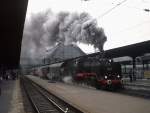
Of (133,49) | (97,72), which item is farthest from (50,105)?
(133,49)

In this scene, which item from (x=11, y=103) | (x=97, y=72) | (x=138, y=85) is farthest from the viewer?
(x=138, y=85)

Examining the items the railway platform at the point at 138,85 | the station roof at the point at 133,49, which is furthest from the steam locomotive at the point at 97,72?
the railway platform at the point at 138,85

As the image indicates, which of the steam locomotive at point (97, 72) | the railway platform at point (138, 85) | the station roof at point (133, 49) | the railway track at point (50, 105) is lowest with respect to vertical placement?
the railway track at point (50, 105)

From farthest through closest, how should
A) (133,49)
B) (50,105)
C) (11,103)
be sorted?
(133,49)
(11,103)
(50,105)

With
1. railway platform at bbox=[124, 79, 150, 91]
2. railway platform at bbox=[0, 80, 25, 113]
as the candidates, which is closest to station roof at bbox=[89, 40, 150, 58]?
railway platform at bbox=[124, 79, 150, 91]

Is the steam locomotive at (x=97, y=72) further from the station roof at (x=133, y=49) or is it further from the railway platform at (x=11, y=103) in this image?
the railway platform at (x=11, y=103)

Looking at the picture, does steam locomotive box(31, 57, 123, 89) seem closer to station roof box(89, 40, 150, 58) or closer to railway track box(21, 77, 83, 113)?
station roof box(89, 40, 150, 58)

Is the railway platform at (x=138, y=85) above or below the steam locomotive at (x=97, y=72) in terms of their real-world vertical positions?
below

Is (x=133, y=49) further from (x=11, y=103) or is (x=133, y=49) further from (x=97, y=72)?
(x=11, y=103)

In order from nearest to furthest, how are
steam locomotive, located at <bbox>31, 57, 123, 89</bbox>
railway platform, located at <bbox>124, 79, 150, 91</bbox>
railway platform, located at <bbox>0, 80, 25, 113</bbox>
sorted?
railway platform, located at <bbox>0, 80, 25, 113</bbox> → steam locomotive, located at <bbox>31, 57, 123, 89</bbox> → railway platform, located at <bbox>124, 79, 150, 91</bbox>

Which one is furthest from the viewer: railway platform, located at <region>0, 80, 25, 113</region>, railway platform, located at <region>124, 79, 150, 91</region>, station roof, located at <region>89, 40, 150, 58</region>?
station roof, located at <region>89, 40, 150, 58</region>

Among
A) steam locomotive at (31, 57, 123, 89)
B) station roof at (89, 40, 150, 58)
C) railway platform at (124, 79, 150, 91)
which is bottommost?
railway platform at (124, 79, 150, 91)

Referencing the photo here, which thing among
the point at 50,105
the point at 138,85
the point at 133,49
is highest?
the point at 133,49

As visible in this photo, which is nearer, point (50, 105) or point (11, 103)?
point (50, 105)
